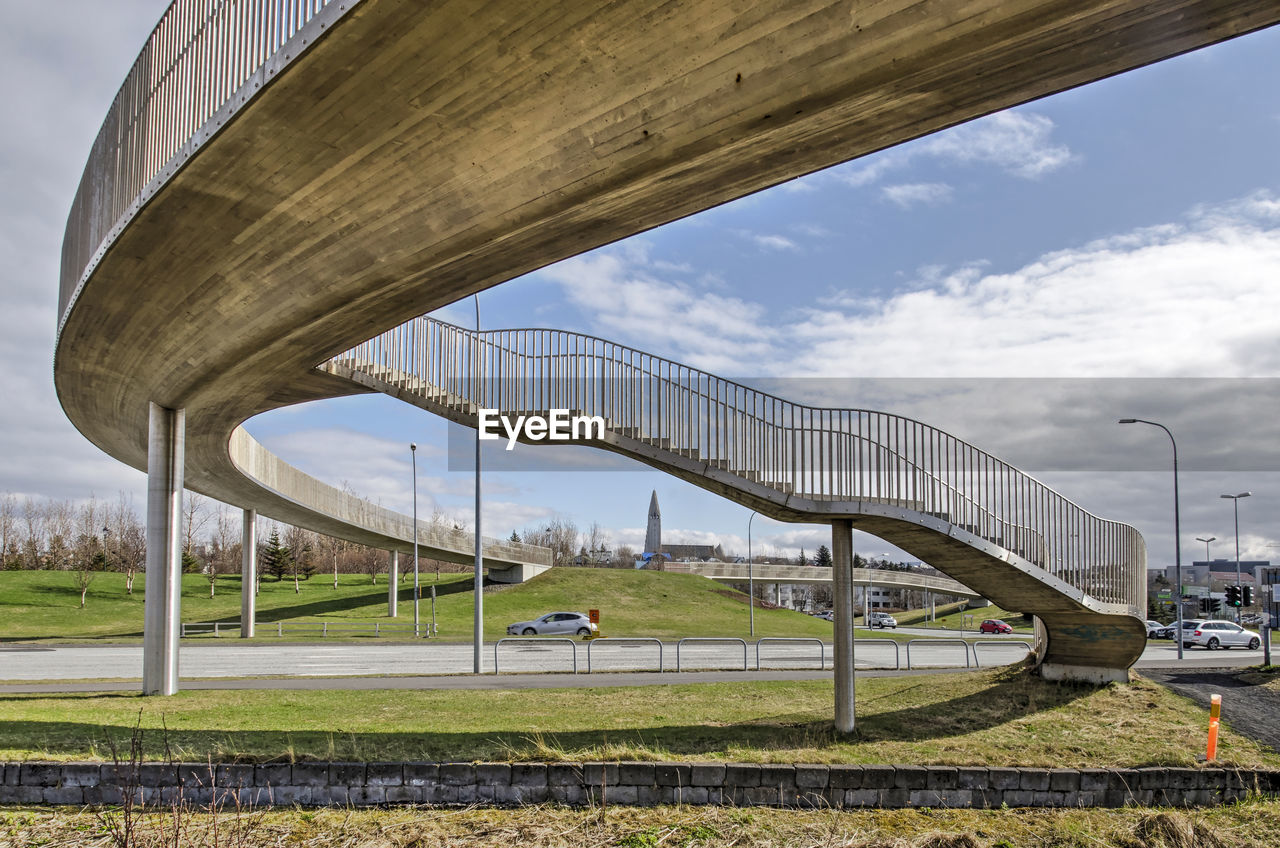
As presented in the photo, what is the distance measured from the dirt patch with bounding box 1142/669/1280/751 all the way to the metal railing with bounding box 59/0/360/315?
14.2 metres

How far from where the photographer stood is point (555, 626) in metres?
40.8

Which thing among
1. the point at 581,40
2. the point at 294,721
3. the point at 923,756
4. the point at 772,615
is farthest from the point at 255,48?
the point at 772,615

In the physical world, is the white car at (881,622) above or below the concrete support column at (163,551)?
below

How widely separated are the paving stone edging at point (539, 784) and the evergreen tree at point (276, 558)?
72868 mm

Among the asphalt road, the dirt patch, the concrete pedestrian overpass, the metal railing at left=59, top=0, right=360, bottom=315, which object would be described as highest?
the metal railing at left=59, top=0, right=360, bottom=315

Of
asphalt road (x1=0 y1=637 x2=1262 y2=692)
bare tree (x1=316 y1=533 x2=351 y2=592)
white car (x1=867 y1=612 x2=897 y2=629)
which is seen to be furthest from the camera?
bare tree (x1=316 y1=533 x2=351 y2=592)

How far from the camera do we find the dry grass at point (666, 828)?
25.3 feet

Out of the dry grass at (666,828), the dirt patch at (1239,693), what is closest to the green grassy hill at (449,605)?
the dirt patch at (1239,693)

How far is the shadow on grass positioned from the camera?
32.4ft

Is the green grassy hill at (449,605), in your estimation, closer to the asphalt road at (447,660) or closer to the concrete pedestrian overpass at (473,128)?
the asphalt road at (447,660)

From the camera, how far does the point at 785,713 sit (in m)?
13.7

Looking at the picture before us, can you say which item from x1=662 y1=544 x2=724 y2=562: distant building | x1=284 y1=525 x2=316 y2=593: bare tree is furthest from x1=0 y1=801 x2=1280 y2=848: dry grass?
x1=662 y1=544 x2=724 y2=562: distant building

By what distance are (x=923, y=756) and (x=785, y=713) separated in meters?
3.49

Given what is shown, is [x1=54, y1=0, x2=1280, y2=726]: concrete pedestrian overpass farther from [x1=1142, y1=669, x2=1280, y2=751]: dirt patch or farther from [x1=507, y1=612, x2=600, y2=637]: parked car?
[x1=507, y1=612, x2=600, y2=637]: parked car
